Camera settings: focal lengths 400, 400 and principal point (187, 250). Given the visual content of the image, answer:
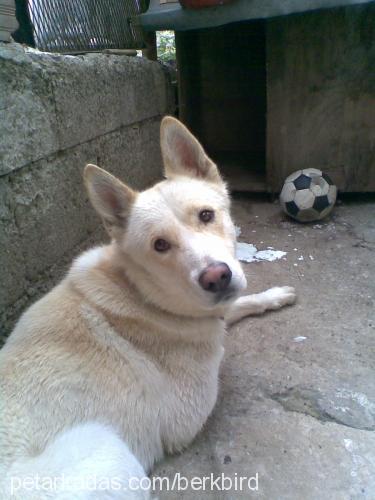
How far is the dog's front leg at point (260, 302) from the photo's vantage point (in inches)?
108

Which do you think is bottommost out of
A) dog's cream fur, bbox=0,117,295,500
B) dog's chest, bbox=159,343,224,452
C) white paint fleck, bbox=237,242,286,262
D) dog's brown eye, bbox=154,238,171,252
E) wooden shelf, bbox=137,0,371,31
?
white paint fleck, bbox=237,242,286,262

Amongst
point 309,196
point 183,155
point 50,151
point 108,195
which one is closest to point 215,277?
point 108,195

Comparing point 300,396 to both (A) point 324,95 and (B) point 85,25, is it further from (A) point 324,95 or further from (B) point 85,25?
(B) point 85,25

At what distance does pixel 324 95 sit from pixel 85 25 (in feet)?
8.06

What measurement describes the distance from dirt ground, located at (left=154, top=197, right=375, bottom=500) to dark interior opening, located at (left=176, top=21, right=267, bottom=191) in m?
2.55

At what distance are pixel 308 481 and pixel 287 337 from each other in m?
0.95

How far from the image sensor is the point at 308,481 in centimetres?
175

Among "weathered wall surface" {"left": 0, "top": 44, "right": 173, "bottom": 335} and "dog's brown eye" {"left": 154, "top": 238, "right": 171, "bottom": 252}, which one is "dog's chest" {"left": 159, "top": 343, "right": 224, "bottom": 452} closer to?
"dog's brown eye" {"left": 154, "top": 238, "right": 171, "bottom": 252}

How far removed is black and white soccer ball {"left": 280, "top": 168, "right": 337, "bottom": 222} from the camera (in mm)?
3814

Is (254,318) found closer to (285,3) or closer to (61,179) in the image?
(61,179)

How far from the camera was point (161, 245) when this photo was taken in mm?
1900

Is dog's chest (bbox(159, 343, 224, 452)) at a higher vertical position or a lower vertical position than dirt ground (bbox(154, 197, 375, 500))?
higher

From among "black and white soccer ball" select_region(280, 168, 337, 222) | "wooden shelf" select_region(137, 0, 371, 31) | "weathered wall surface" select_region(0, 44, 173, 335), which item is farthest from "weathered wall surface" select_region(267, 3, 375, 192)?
"weathered wall surface" select_region(0, 44, 173, 335)

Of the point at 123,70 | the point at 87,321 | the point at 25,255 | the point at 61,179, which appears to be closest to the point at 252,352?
the point at 87,321
